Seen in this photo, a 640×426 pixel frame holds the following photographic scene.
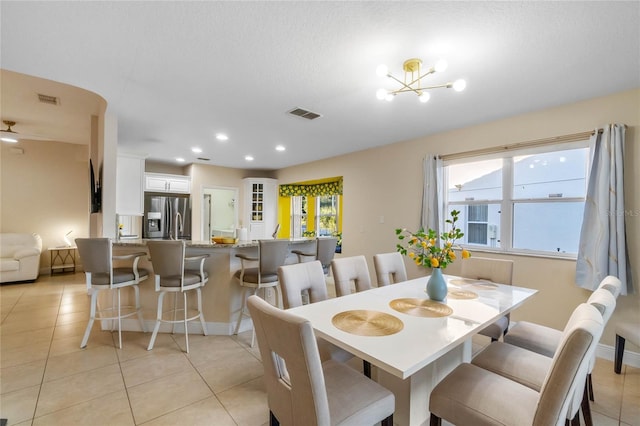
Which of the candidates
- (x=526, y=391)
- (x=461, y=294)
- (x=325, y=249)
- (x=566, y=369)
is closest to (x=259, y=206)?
(x=325, y=249)

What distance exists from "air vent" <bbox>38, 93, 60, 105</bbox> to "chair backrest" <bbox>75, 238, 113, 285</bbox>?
1825mm

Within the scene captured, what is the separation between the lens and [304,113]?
311 cm

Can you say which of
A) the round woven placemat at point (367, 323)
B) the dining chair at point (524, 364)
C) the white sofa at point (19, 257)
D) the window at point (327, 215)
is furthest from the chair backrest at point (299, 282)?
the white sofa at point (19, 257)

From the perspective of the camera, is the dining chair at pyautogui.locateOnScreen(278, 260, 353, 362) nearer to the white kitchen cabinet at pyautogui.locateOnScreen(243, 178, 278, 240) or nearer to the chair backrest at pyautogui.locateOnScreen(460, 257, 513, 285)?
the chair backrest at pyautogui.locateOnScreen(460, 257, 513, 285)

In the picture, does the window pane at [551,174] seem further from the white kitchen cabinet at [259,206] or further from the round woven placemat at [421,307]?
the white kitchen cabinet at [259,206]

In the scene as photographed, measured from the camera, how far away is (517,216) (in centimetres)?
327

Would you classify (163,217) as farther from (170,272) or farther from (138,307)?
(170,272)

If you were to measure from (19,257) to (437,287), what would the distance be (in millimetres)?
6708

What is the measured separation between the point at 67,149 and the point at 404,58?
6954 millimetres

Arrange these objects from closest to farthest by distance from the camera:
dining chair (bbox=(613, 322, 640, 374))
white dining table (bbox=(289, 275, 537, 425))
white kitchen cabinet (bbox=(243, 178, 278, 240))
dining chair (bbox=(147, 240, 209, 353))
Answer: white dining table (bbox=(289, 275, 537, 425)) < dining chair (bbox=(613, 322, 640, 374)) < dining chair (bbox=(147, 240, 209, 353)) < white kitchen cabinet (bbox=(243, 178, 278, 240))

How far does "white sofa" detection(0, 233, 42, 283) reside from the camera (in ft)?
15.6

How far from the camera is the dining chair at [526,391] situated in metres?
0.92

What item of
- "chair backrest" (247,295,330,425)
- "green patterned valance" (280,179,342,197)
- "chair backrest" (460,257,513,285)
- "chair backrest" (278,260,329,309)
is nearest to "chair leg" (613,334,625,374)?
"chair backrest" (460,257,513,285)

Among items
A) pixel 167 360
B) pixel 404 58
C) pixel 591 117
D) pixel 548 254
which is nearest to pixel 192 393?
pixel 167 360
